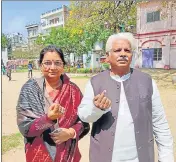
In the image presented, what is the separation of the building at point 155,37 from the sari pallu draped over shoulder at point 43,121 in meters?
19.0

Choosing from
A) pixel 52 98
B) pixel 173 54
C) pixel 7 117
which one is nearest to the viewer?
pixel 52 98

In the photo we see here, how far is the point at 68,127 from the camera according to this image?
6.12 feet

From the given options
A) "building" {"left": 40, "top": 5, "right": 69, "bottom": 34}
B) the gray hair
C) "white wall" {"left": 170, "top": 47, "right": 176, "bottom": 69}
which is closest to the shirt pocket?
the gray hair

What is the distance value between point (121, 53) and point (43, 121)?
706mm

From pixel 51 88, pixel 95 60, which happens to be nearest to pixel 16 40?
pixel 95 60

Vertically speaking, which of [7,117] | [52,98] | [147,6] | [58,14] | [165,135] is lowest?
[7,117]

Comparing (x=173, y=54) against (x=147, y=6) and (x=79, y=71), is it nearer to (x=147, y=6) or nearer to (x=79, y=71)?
(x=147, y=6)

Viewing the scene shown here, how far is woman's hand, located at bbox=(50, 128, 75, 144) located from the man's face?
594 mm

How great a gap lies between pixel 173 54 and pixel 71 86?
1933cm

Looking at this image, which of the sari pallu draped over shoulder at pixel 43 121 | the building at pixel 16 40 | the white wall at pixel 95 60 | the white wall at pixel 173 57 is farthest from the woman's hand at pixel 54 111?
the building at pixel 16 40

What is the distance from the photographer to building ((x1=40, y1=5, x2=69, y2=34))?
140ft

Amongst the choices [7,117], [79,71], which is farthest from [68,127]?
[79,71]

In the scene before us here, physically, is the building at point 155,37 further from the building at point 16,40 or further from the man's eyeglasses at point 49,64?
the building at point 16,40

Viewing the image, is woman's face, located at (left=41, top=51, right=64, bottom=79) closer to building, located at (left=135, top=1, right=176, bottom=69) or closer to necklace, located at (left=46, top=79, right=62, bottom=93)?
necklace, located at (left=46, top=79, right=62, bottom=93)
